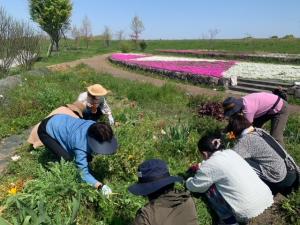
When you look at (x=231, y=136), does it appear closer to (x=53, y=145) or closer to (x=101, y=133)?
(x=101, y=133)

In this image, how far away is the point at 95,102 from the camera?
6086 millimetres

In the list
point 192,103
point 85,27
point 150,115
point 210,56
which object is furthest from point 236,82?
point 85,27

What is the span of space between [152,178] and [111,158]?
7.30 ft

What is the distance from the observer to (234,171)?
13.2 ft

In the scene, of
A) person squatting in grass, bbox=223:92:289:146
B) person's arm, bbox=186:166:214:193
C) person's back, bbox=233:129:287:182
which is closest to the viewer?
person's arm, bbox=186:166:214:193

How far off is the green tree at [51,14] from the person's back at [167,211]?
3571cm

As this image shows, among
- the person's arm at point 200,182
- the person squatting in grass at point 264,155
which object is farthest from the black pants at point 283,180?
the person's arm at point 200,182

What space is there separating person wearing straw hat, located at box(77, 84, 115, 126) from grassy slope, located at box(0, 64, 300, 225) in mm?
438

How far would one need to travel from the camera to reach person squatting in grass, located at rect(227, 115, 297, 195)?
4551 millimetres

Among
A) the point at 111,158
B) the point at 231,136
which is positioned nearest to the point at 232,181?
the point at 231,136

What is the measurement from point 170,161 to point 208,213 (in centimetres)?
116

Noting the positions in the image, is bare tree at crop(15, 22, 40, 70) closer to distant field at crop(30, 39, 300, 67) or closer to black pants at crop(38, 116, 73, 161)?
distant field at crop(30, 39, 300, 67)

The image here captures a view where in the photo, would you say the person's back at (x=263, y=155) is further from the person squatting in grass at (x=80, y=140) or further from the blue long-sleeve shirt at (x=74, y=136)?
the blue long-sleeve shirt at (x=74, y=136)

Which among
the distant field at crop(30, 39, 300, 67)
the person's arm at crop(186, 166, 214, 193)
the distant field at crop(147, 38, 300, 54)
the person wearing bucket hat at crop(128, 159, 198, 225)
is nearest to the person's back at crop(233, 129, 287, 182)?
the person's arm at crop(186, 166, 214, 193)
